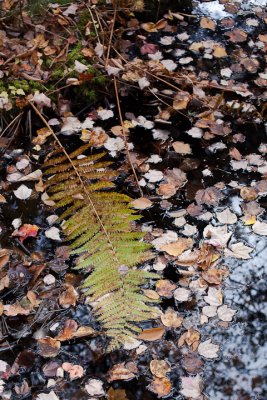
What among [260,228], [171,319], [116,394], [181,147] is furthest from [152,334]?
[181,147]

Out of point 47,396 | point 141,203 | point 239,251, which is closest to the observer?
point 47,396

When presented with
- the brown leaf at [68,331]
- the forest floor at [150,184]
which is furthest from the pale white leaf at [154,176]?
the brown leaf at [68,331]

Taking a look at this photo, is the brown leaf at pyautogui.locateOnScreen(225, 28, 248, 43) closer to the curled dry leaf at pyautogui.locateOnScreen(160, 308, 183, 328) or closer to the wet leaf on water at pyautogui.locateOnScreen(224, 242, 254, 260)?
the wet leaf on water at pyautogui.locateOnScreen(224, 242, 254, 260)

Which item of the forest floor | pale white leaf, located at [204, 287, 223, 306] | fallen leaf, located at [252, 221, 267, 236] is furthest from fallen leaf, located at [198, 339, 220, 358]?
fallen leaf, located at [252, 221, 267, 236]

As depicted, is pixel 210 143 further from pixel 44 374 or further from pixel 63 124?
pixel 44 374

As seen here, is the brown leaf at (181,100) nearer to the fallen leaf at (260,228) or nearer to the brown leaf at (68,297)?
the fallen leaf at (260,228)

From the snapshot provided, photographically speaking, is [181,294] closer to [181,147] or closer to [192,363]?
[192,363]

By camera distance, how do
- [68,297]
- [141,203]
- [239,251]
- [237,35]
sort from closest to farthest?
1. [68,297]
2. [239,251]
3. [141,203]
4. [237,35]
